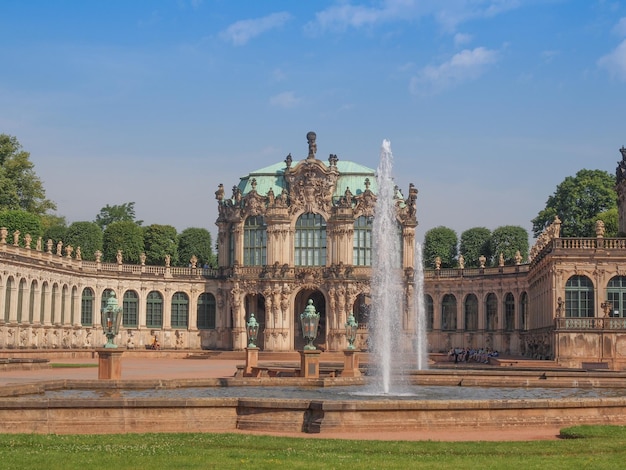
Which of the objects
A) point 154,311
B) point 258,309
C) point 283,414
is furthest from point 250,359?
point 154,311

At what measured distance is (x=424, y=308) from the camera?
86750 millimetres

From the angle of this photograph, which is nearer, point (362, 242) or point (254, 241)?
point (362, 242)

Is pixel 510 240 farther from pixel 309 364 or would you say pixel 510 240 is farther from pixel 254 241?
pixel 309 364

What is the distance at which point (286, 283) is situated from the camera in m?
87.0

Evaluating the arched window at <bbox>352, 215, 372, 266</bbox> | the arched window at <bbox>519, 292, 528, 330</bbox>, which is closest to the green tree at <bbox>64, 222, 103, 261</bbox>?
the arched window at <bbox>352, 215, 372, 266</bbox>

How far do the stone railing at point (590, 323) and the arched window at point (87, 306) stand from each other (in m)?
42.6

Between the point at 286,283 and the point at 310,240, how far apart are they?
433 cm

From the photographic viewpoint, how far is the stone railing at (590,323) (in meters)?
58.7

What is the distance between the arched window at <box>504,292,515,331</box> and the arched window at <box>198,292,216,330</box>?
25782mm

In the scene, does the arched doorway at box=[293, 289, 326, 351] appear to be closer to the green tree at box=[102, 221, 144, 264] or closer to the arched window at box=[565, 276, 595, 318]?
the green tree at box=[102, 221, 144, 264]

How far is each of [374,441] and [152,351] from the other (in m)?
59.3

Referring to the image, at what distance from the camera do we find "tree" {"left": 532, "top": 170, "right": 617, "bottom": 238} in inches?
3893

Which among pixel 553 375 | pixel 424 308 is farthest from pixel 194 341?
pixel 553 375

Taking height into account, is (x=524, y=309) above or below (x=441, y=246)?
below
